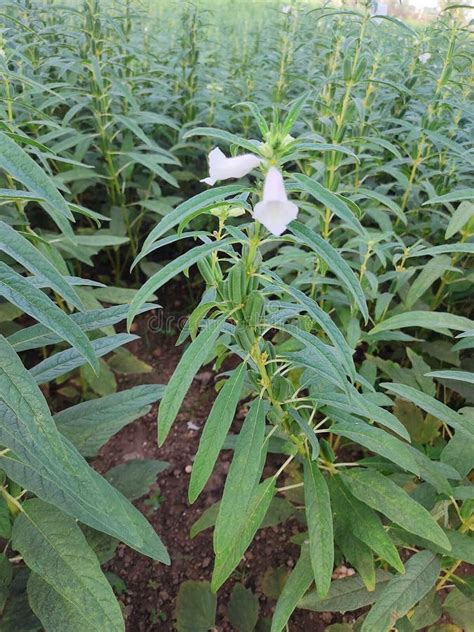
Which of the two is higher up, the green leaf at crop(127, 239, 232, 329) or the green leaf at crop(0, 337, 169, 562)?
the green leaf at crop(127, 239, 232, 329)

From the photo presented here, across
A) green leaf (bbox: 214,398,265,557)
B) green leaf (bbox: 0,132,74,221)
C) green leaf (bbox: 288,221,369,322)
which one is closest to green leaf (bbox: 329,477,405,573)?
green leaf (bbox: 214,398,265,557)

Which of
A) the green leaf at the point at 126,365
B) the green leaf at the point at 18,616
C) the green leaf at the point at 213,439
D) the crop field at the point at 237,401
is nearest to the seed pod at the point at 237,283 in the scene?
the crop field at the point at 237,401

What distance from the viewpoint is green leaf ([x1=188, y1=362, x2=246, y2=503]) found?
1286 mm

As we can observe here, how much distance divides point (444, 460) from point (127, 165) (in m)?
2.42

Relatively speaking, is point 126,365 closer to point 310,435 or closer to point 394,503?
point 310,435

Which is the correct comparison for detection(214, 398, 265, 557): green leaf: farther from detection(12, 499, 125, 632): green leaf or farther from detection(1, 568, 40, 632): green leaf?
detection(1, 568, 40, 632): green leaf

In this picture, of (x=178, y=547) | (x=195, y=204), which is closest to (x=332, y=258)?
(x=195, y=204)

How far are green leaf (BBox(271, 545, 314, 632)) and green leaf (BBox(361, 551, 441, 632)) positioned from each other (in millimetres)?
193

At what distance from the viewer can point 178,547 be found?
2.32 meters

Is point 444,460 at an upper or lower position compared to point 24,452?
lower

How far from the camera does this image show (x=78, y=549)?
1240 mm

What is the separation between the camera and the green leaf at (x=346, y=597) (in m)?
1.59

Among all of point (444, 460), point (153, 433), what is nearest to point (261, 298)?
point (444, 460)

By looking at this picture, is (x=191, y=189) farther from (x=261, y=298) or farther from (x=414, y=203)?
(x=261, y=298)
